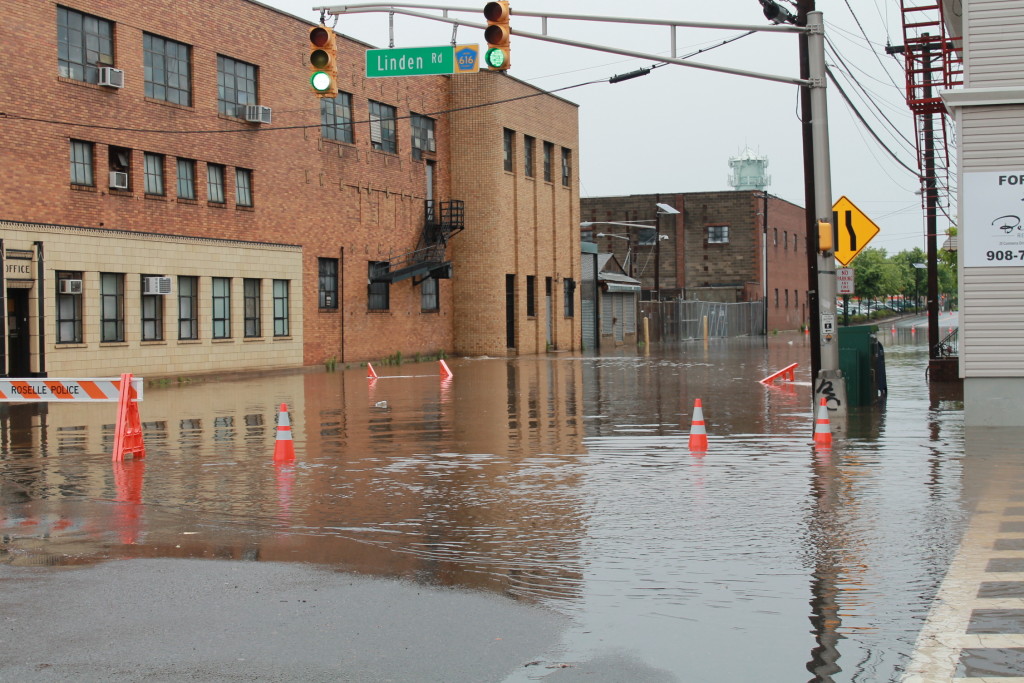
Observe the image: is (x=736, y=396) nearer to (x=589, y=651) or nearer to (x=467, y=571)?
(x=467, y=571)

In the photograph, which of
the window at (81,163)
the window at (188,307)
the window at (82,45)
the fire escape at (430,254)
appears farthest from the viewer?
the fire escape at (430,254)

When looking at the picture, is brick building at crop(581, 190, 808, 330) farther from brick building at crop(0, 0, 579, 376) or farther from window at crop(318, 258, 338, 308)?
window at crop(318, 258, 338, 308)

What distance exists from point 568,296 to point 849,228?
3595 centimetres

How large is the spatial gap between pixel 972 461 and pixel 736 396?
11.3 metres

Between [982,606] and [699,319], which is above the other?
[699,319]

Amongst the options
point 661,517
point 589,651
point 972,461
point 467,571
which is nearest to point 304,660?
point 589,651

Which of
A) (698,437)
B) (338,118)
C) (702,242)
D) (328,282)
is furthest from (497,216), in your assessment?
(702,242)

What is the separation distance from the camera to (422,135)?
46.1m

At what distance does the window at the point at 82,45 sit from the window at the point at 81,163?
165cm

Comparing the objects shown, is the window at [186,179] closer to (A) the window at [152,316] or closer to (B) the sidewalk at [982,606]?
(A) the window at [152,316]

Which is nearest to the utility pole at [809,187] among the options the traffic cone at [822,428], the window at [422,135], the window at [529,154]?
the traffic cone at [822,428]

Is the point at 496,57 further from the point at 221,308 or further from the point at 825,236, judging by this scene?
the point at 221,308

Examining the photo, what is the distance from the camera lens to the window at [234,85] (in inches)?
1388

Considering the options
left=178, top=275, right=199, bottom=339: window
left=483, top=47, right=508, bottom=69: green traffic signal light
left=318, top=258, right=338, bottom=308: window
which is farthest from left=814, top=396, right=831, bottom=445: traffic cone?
left=318, top=258, right=338, bottom=308: window
